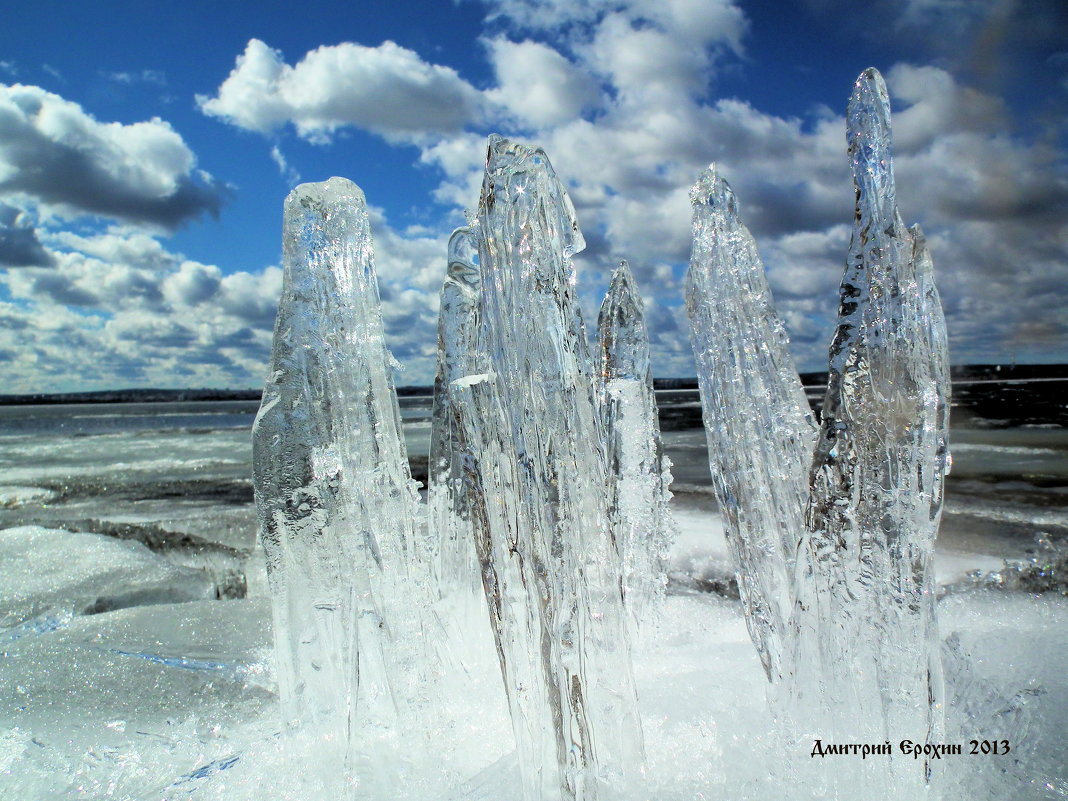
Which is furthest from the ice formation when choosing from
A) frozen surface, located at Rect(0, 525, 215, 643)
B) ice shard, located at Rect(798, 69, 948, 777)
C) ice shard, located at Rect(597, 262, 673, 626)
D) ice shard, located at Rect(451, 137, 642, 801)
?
frozen surface, located at Rect(0, 525, 215, 643)

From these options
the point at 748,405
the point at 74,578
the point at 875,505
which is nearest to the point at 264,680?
the point at 74,578

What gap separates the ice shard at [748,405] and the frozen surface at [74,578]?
123 inches

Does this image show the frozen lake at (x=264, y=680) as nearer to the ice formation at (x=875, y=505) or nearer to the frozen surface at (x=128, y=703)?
the frozen surface at (x=128, y=703)

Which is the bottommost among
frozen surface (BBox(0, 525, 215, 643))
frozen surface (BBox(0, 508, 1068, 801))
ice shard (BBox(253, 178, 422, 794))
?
frozen surface (BBox(0, 508, 1068, 801))

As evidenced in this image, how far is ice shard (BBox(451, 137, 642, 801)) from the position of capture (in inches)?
68.2

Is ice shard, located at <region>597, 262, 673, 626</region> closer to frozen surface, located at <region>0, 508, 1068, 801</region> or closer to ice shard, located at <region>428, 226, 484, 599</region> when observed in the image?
frozen surface, located at <region>0, 508, 1068, 801</region>

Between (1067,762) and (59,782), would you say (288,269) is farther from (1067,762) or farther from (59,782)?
(1067,762)

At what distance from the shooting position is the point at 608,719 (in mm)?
1729

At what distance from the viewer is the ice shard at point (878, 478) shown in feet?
5.92

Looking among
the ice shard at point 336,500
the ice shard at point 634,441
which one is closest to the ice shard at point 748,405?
the ice shard at point 634,441

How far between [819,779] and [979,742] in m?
0.47

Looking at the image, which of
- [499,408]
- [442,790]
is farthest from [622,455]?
[442,790]

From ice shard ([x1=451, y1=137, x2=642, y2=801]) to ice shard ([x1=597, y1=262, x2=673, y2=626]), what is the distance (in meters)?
1.38

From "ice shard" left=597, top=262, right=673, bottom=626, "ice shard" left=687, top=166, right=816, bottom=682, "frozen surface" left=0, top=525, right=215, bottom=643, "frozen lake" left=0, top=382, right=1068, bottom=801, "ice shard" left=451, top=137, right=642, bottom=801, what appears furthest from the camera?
"frozen surface" left=0, top=525, right=215, bottom=643
